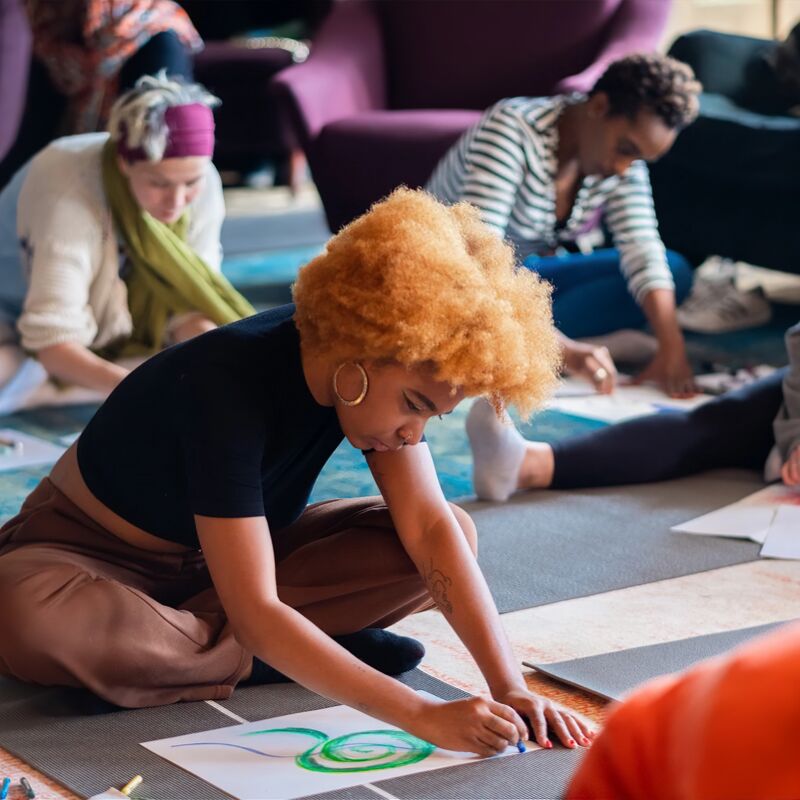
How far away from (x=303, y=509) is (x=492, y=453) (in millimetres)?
746

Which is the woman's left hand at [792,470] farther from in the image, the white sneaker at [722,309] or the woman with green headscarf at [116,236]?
the white sneaker at [722,309]

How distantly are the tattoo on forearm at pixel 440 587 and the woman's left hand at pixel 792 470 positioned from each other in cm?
106

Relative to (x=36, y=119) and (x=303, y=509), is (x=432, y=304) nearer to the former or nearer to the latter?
(x=303, y=509)

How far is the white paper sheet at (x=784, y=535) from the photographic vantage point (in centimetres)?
227

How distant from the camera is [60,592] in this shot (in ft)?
5.30

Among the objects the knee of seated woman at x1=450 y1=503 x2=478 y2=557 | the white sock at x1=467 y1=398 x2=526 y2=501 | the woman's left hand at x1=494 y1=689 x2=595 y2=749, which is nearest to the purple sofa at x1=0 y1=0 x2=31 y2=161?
the white sock at x1=467 y1=398 x2=526 y2=501

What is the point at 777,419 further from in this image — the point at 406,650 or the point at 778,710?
the point at 778,710

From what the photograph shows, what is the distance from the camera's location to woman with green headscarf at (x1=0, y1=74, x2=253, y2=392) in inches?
107

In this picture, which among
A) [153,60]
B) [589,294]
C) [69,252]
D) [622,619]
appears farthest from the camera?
[153,60]

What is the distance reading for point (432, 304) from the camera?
138 cm

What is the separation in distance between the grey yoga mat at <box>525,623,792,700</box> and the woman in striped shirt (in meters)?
0.85

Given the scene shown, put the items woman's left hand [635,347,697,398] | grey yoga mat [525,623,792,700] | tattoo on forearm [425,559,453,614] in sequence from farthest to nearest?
1. woman's left hand [635,347,697,398]
2. grey yoga mat [525,623,792,700]
3. tattoo on forearm [425,559,453,614]

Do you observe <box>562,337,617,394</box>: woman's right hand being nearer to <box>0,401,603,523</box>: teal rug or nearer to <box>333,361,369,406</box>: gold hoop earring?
<box>0,401,603,523</box>: teal rug

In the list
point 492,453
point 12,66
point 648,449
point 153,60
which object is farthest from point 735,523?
point 12,66
